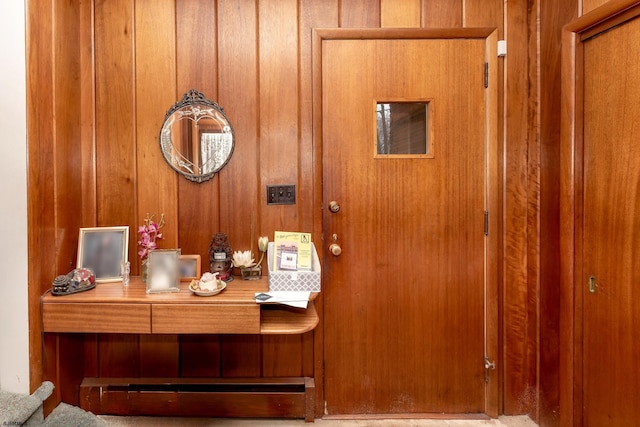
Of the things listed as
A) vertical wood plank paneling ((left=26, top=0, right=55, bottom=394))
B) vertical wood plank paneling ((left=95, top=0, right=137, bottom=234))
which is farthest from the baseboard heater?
vertical wood plank paneling ((left=95, top=0, right=137, bottom=234))

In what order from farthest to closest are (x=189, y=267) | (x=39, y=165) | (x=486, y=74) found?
(x=486, y=74) → (x=189, y=267) → (x=39, y=165)

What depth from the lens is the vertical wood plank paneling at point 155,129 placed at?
5.93 ft

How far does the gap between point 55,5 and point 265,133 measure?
3.76 ft

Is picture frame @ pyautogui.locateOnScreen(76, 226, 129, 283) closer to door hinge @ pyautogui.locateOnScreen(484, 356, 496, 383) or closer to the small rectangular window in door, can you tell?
the small rectangular window in door

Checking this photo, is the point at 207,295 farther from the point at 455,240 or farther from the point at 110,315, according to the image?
the point at 455,240

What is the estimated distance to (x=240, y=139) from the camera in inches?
72.5

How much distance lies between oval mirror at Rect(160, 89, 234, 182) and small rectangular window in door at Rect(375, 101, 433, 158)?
82 centimetres

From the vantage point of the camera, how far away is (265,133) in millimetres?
1839

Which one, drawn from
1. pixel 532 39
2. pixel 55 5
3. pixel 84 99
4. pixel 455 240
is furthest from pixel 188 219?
pixel 532 39

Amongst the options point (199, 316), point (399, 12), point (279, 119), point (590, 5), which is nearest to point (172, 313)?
point (199, 316)

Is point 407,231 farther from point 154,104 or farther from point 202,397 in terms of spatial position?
point 154,104

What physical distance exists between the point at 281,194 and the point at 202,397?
1178 millimetres

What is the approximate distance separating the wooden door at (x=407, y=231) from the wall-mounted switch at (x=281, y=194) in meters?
0.20

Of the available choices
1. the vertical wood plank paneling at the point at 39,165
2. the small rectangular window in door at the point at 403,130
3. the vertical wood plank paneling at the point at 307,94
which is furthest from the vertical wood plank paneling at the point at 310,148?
the vertical wood plank paneling at the point at 39,165
